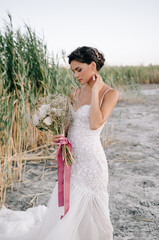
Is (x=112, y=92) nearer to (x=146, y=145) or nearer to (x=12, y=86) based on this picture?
(x=12, y=86)

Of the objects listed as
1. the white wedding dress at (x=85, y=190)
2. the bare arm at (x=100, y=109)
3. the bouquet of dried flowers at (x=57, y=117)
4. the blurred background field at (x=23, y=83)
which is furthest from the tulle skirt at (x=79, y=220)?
the blurred background field at (x=23, y=83)

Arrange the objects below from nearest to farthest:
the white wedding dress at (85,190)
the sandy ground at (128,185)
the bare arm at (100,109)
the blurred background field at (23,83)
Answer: the bare arm at (100,109) < the white wedding dress at (85,190) < the sandy ground at (128,185) < the blurred background field at (23,83)

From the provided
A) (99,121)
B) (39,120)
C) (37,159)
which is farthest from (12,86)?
(99,121)

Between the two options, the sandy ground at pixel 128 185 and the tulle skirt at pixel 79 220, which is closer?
the tulle skirt at pixel 79 220

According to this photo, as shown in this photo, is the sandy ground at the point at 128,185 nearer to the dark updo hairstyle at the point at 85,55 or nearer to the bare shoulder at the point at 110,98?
the bare shoulder at the point at 110,98

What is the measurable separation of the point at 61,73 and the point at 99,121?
285 centimetres

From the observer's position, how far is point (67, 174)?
182cm

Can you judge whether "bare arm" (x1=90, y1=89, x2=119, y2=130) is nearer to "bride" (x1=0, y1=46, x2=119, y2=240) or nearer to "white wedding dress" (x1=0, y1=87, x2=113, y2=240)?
"bride" (x1=0, y1=46, x2=119, y2=240)

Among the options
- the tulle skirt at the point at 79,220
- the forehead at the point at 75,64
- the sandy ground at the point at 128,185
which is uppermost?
the forehead at the point at 75,64

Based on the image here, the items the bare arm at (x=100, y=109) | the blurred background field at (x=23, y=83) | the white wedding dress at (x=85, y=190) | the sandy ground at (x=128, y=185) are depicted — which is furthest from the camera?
the blurred background field at (x=23, y=83)

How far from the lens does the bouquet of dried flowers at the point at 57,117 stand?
1.71m

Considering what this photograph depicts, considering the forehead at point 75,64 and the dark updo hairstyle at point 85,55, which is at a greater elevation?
the dark updo hairstyle at point 85,55

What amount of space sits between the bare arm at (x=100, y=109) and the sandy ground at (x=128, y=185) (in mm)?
1208

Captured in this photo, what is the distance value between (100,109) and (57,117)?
0.97 feet
